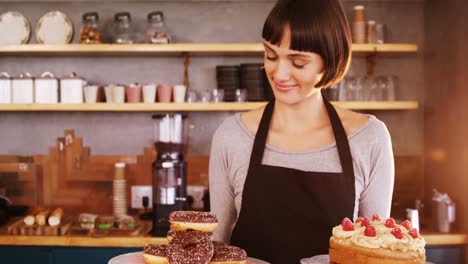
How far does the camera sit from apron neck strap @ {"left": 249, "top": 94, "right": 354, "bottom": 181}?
179cm

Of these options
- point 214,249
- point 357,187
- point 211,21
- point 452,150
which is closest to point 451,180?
point 452,150

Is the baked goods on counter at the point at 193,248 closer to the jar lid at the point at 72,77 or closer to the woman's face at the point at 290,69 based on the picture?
the woman's face at the point at 290,69

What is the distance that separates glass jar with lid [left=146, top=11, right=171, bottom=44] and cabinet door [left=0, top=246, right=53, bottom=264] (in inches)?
61.4

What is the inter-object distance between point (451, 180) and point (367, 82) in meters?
0.87

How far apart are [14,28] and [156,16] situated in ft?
3.51

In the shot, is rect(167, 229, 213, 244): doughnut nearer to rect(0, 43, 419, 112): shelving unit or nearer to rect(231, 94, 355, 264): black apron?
rect(231, 94, 355, 264): black apron

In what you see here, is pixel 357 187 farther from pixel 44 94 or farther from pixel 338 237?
pixel 44 94

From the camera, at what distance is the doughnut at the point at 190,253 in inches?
58.3

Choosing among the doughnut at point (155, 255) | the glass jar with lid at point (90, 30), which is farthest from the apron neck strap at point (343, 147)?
the glass jar with lid at point (90, 30)

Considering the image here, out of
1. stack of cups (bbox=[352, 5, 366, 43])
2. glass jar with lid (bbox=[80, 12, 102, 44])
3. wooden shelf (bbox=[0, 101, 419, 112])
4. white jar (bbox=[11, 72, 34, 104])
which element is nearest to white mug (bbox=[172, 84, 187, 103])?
wooden shelf (bbox=[0, 101, 419, 112])

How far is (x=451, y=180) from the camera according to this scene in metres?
3.96

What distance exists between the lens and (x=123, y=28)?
4133mm

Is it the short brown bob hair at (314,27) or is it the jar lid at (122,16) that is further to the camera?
the jar lid at (122,16)

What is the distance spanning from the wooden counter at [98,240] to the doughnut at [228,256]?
6.71 feet
